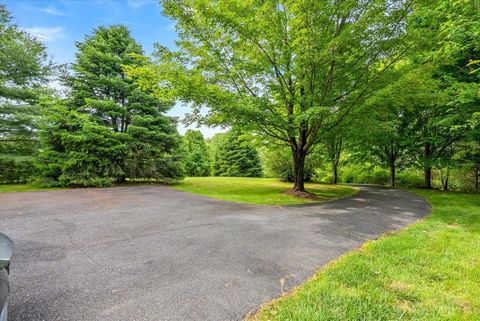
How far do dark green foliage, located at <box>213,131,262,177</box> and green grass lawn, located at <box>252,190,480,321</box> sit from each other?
2316 cm

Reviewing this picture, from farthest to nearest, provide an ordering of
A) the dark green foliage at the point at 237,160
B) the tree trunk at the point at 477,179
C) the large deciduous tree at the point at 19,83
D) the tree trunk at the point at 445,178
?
the dark green foliage at the point at 237,160 < the tree trunk at the point at 445,178 < the tree trunk at the point at 477,179 < the large deciduous tree at the point at 19,83

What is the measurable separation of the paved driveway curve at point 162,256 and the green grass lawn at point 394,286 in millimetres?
296

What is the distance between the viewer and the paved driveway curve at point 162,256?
7.41 ft

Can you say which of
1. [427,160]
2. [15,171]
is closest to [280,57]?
[427,160]

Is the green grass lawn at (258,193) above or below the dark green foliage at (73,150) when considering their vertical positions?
below

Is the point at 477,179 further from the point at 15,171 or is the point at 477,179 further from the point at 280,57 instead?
the point at 15,171

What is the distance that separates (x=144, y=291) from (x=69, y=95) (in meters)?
14.4

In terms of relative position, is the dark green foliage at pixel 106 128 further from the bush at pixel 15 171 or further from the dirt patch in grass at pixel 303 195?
the dirt patch in grass at pixel 303 195

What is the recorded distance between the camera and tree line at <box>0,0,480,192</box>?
26.0ft

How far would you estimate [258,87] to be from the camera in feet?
35.0

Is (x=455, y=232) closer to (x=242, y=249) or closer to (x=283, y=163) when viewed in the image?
(x=242, y=249)

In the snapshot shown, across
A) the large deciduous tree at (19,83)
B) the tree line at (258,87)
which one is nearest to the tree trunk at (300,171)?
the tree line at (258,87)

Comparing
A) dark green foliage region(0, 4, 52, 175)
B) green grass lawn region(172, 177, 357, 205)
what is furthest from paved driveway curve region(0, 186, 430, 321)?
dark green foliage region(0, 4, 52, 175)

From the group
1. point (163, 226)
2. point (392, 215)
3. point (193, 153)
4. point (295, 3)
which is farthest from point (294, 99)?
point (193, 153)
